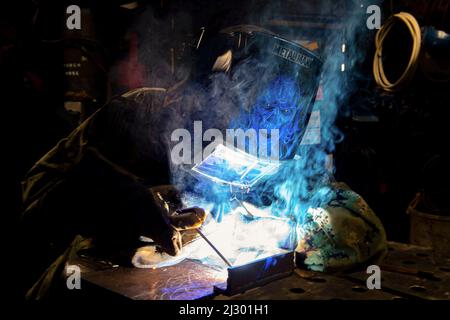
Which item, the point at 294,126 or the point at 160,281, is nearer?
the point at 294,126

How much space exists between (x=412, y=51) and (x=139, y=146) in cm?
293

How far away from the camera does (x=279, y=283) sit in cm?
225

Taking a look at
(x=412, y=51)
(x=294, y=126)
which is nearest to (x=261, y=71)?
(x=294, y=126)

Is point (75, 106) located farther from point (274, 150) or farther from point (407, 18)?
point (407, 18)

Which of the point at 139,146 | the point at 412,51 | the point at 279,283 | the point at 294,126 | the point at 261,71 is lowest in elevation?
the point at 279,283

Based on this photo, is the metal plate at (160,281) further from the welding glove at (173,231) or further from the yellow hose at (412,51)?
the yellow hose at (412,51)

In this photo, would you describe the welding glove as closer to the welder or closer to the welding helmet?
the welder

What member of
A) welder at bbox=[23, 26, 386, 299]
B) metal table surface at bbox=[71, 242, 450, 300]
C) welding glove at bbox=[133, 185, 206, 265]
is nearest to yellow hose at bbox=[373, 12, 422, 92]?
metal table surface at bbox=[71, 242, 450, 300]

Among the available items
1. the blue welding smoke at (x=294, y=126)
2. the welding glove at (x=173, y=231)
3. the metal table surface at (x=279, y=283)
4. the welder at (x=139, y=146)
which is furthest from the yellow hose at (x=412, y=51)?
the welding glove at (x=173, y=231)

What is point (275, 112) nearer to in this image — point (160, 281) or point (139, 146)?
point (139, 146)

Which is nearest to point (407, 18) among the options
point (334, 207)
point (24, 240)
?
point (334, 207)

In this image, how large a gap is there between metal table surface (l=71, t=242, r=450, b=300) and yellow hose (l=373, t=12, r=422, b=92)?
1.83m

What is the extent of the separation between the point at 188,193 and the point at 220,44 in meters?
1.39

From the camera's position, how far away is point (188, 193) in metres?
2.90
